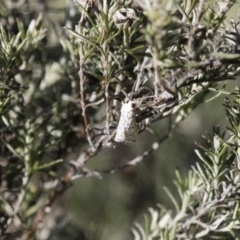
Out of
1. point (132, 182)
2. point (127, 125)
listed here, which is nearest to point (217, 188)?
point (127, 125)

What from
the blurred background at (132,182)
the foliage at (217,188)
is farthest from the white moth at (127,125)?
the blurred background at (132,182)

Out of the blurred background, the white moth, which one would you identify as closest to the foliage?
the white moth

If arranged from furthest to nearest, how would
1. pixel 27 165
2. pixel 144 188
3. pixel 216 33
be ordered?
pixel 144 188 → pixel 27 165 → pixel 216 33

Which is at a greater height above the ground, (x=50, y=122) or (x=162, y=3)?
(x=162, y=3)

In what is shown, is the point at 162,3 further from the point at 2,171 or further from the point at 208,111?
the point at 208,111

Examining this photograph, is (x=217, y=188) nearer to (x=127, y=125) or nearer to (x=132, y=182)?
(x=127, y=125)

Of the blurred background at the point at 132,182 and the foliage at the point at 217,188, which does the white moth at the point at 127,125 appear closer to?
the foliage at the point at 217,188

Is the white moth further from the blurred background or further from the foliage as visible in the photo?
the blurred background

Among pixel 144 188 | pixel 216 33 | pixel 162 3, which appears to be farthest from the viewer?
pixel 144 188

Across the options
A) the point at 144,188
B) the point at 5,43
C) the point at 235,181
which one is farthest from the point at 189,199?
the point at 144,188
